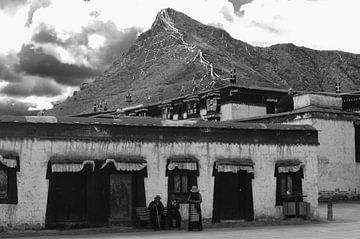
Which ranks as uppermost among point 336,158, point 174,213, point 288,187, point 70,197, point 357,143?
point 357,143

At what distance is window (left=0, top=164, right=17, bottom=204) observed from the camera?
1570cm

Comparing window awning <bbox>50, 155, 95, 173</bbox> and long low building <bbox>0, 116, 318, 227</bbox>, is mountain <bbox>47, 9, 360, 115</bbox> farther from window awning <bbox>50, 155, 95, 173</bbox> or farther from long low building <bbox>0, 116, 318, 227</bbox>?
window awning <bbox>50, 155, 95, 173</bbox>

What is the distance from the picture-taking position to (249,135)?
18938 millimetres

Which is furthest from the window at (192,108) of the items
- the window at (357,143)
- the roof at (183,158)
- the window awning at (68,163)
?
the window awning at (68,163)

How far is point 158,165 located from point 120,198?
5.29 feet

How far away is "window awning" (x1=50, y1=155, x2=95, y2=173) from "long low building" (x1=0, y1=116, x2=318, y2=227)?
0.03 m

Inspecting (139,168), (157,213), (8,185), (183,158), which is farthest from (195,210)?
(8,185)

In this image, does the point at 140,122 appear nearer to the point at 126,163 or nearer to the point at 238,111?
the point at 126,163

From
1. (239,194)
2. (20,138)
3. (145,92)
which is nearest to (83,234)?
(20,138)

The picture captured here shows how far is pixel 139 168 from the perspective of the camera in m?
17.0

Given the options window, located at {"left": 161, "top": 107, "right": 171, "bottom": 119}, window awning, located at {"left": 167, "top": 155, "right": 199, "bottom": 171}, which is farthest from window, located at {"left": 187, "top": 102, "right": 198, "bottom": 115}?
window awning, located at {"left": 167, "top": 155, "right": 199, "bottom": 171}

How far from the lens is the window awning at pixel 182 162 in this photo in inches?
688

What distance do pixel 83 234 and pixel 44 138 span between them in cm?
310

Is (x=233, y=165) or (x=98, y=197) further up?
(x=233, y=165)
